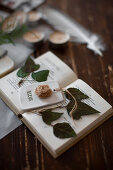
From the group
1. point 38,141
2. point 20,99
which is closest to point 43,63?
point 20,99

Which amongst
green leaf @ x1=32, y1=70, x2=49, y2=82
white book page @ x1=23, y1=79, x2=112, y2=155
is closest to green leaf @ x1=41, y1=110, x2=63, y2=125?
white book page @ x1=23, y1=79, x2=112, y2=155

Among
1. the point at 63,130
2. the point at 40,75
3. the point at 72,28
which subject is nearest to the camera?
the point at 63,130

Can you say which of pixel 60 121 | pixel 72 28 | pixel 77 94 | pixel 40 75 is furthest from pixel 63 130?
pixel 72 28

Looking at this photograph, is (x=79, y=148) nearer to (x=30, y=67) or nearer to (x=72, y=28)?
(x=30, y=67)

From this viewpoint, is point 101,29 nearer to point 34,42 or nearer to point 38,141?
point 34,42

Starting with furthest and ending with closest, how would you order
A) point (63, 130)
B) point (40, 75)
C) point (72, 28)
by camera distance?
point (72, 28) → point (40, 75) → point (63, 130)

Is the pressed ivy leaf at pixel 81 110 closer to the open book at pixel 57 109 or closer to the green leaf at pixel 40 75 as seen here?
the open book at pixel 57 109

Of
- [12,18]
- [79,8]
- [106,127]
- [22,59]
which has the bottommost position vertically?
[106,127]
